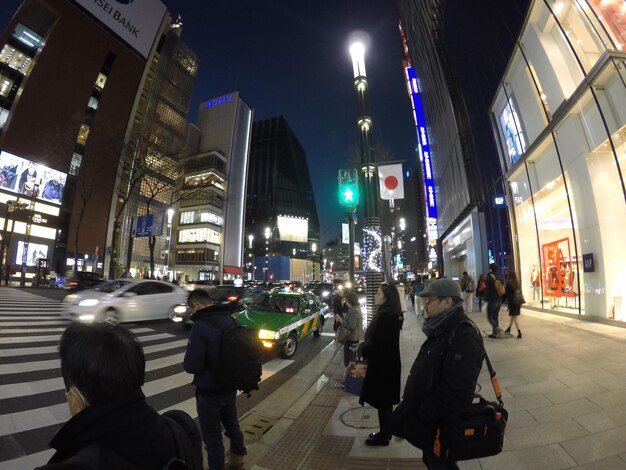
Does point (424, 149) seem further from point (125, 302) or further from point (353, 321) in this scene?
point (353, 321)

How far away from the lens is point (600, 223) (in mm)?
10195

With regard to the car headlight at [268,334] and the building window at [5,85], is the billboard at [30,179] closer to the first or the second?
→ the building window at [5,85]

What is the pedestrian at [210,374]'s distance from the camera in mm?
3119

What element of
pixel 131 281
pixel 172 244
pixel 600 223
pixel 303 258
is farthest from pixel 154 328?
pixel 303 258

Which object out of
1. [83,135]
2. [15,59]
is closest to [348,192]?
[83,135]

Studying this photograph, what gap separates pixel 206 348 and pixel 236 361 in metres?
0.31

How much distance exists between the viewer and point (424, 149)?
35.0 meters

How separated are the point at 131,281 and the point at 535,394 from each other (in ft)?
39.5

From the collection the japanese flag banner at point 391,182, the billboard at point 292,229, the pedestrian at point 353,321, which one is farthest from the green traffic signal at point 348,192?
the billboard at point 292,229

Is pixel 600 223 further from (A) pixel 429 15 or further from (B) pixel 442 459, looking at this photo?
(A) pixel 429 15

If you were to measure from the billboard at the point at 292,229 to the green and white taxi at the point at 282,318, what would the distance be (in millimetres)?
107869

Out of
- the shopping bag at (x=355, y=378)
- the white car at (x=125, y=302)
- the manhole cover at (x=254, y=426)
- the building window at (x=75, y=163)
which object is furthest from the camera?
the building window at (x=75, y=163)

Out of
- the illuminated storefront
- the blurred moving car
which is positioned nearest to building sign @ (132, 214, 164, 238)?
the blurred moving car

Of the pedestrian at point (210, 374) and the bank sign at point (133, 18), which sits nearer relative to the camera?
the pedestrian at point (210, 374)
